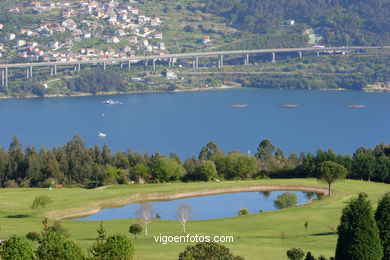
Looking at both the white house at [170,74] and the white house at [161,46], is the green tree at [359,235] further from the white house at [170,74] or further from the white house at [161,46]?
the white house at [161,46]

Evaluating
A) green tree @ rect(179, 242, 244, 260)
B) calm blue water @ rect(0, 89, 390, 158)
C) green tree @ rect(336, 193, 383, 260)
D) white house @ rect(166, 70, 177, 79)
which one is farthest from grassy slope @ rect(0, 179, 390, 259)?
white house @ rect(166, 70, 177, 79)

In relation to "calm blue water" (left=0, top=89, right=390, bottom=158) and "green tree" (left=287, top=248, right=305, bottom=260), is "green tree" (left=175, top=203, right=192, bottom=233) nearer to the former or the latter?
"green tree" (left=287, top=248, right=305, bottom=260)

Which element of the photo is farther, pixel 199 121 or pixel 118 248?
pixel 199 121

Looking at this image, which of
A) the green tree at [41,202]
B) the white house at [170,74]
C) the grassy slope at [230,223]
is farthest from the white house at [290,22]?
the green tree at [41,202]

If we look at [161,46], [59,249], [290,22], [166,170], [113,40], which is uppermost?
[290,22]

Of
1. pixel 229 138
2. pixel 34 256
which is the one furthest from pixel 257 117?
pixel 34 256

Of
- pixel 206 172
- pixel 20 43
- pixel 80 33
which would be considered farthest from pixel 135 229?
pixel 80 33

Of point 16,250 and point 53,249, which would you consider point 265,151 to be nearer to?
point 16,250
